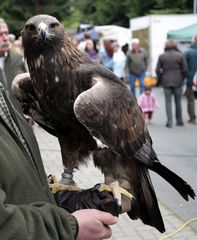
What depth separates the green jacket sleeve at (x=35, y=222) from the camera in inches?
63.7

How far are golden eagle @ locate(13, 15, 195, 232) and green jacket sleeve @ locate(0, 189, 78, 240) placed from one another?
21.0 inches

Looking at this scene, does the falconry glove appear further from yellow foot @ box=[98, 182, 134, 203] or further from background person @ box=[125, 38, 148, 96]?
background person @ box=[125, 38, 148, 96]

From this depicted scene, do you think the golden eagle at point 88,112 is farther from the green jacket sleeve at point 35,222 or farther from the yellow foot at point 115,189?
the green jacket sleeve at point 35,222

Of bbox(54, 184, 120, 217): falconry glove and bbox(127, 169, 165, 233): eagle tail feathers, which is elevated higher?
bbox(54, 184, 120, 217): falconry glove

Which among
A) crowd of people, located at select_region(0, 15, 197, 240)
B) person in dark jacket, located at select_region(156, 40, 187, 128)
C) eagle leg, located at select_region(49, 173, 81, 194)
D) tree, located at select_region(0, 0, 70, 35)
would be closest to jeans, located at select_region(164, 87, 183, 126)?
person in dark jacket, located at select_region(156, 40, 187, 128)

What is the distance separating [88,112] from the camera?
230cm

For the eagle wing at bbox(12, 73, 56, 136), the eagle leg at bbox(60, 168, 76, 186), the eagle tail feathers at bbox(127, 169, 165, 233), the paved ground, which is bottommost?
the paved ground

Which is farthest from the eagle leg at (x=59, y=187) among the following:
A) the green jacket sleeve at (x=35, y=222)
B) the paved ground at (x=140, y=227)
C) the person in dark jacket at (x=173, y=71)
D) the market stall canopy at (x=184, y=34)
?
the market stall canopy at (x=184, y=34)

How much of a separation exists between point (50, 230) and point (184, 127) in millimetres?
9942

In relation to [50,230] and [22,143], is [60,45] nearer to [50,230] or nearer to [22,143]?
[22,143]

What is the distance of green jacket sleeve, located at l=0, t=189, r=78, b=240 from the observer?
1.62m

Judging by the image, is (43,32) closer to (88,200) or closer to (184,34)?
(88,200)

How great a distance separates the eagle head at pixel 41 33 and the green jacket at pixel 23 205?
0.69 meters

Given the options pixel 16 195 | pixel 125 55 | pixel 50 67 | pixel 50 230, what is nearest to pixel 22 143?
pixel 16 195
